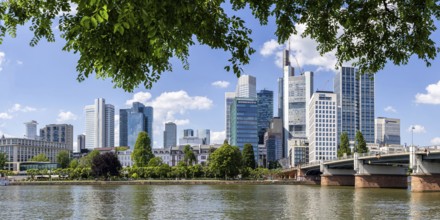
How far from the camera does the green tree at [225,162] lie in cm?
17588

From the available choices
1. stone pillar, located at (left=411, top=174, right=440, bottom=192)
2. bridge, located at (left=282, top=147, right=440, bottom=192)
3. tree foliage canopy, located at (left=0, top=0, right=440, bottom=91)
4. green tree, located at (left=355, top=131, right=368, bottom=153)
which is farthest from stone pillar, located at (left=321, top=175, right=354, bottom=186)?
tree foliage canopy, located at (left=0, top=0, right=440, bottom=91)

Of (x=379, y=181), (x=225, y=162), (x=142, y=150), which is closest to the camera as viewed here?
(x=379, y=181)

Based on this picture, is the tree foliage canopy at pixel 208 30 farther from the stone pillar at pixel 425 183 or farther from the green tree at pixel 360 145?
the green tree at pixel 360 145

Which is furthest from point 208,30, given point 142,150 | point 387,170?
point 142,150

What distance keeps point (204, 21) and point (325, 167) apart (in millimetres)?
158001

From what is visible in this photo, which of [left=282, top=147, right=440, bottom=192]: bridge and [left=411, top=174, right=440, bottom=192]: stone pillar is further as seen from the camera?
[left=282, top=147, right=440, bottom=192]: bridge

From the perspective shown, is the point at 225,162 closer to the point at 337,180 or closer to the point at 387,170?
the point at 337,180

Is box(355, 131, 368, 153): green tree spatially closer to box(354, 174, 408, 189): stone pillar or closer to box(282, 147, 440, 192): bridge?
box(282, 147, 440, 192): bridge

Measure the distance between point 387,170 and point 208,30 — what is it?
130m

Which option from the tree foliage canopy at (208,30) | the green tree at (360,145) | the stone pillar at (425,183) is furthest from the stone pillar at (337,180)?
the tree foliage canopy at (208,30)

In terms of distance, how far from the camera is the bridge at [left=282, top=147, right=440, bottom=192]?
99.2 meters

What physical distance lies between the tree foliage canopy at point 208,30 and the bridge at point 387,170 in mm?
88486

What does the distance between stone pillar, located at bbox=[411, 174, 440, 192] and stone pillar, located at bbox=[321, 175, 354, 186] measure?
59985mm

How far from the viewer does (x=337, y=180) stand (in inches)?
6368
